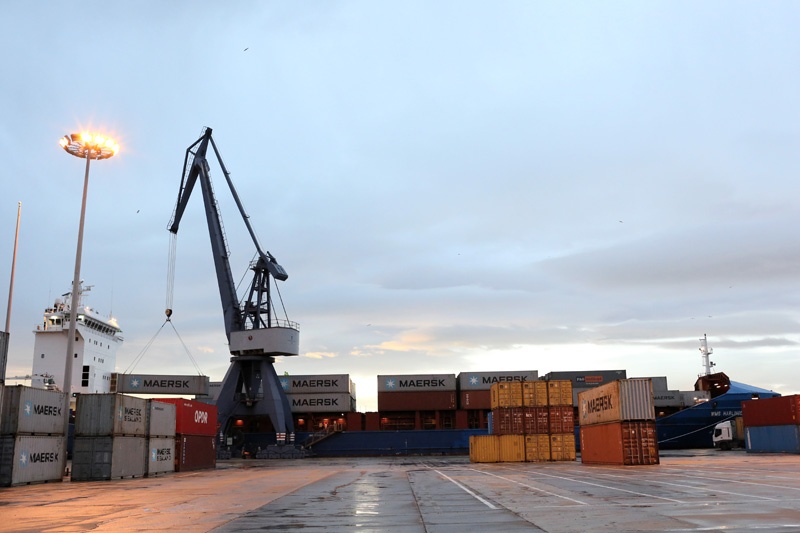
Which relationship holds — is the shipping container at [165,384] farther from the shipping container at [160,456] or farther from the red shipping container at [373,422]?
the shipping container at [160,456]

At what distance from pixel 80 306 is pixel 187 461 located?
35276 millimetres

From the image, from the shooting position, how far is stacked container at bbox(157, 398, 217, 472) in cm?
3872

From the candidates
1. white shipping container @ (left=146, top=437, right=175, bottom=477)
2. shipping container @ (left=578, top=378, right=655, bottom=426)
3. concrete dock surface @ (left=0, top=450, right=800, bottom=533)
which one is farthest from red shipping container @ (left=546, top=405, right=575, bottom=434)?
white shipping container @ (left=146, top=437, right=175, bottom=477)

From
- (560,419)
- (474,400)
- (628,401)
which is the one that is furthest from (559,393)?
(474,400)

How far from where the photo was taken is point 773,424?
45.4 meters

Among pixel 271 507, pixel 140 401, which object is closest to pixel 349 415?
pixel 140 401

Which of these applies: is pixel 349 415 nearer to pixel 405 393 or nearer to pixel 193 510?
pixel 405 393

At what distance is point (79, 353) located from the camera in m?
65.6

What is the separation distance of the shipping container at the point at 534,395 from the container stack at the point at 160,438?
24576 millimetres

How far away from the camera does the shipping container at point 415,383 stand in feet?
238

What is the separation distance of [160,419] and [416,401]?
40.6 metres

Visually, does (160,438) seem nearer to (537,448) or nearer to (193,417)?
(193,417)

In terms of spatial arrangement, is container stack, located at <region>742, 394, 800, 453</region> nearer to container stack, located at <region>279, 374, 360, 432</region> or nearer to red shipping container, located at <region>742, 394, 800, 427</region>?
red shipping container, located at <region>742, 394, 800, 427</region>

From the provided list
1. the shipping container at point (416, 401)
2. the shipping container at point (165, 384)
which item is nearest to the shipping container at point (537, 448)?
the shipping container at point (416, 401)
